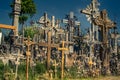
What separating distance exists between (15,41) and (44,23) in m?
4.43

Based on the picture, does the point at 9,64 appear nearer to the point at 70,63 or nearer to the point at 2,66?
the point at 2,66

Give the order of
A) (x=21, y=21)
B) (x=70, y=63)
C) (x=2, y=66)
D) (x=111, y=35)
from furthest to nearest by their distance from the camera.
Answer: (x=21, y=21)
(x=111, y=35)
(x=70, y=63)
(x=2, y=66)

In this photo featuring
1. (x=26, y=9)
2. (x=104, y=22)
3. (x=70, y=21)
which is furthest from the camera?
(x=26, y=9)

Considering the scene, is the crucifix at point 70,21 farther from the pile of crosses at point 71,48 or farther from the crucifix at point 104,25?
the crucifix at point 104,25

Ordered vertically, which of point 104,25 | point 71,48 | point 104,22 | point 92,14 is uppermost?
point 92,14

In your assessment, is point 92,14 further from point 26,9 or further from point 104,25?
point 26,9

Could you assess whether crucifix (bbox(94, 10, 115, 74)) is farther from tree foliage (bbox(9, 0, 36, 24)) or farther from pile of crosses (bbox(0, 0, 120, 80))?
tree foliage (bbox(9, 0, 36, 24))

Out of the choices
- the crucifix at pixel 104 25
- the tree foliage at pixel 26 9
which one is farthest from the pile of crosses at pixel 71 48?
the tree foliage at pixel 26 9

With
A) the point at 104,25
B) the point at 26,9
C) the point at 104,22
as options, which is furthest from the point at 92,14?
the point at 26,9

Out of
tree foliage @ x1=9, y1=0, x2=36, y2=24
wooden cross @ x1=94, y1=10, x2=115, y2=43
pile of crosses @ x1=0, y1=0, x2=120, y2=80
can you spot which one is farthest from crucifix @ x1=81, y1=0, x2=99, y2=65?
tree foliage @ x1=9, y1=0, x2=36, y2=24

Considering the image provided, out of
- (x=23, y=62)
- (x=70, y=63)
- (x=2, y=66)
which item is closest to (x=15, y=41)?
(x=23, y=62)

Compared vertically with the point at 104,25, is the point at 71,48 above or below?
below

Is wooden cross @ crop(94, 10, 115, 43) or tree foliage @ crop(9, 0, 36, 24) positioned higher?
tree foliage @ crop(9, 0, 36, 24)

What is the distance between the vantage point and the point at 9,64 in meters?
16.2
